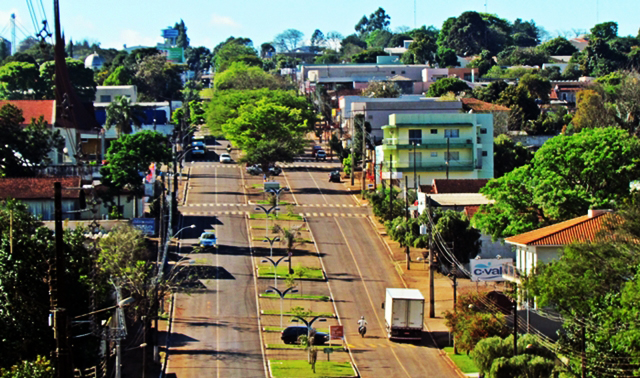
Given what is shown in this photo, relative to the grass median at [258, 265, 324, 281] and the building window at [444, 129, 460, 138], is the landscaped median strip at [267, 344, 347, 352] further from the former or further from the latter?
the building window at [444, 129, 460, 138]

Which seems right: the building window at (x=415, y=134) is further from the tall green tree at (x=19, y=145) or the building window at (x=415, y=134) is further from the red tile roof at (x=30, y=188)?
the red tile roof at (x=30, y=188)

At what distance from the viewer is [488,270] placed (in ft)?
206

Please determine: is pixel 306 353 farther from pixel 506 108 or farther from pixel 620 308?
pixel 506 108

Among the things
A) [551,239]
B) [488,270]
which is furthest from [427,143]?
[551,239]

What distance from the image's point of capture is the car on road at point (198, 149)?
406 feet

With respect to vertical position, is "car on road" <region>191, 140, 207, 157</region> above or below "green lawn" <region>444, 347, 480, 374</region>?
above

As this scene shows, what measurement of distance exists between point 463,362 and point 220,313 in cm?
1689

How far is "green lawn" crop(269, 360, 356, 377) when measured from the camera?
53.1 metres

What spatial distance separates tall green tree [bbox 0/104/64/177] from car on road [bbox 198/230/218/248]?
62.5 feet

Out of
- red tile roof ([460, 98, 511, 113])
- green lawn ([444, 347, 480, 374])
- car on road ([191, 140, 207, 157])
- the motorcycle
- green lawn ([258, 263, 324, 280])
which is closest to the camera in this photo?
green lawn ([444, 347, 480, 374])

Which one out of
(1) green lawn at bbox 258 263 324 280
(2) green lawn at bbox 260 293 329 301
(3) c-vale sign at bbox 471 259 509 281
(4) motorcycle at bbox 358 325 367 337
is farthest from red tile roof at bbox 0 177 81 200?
(3) c-vale sign at bbox 471 259 509 281

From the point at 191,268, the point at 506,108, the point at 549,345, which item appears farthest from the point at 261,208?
the point at 506,108

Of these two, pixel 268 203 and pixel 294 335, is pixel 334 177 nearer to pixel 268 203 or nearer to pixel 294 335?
pixel 268 203

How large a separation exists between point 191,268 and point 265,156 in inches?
1355
